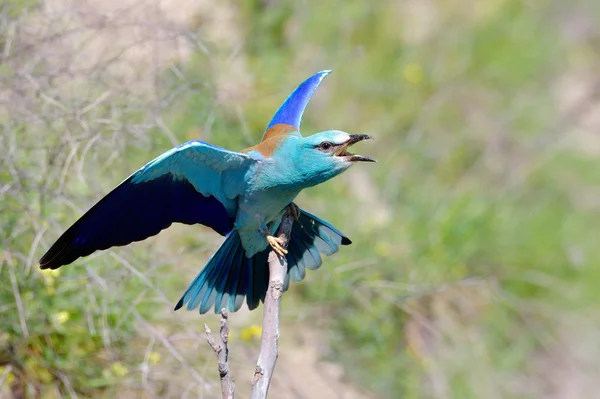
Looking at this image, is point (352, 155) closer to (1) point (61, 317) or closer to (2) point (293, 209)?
(2) point (293, 209)

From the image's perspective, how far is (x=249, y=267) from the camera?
3.23 m

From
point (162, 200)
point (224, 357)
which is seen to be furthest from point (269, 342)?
point (162, 200)

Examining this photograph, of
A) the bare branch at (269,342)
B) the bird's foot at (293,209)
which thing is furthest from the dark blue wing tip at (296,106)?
the bare branch at (269,342)

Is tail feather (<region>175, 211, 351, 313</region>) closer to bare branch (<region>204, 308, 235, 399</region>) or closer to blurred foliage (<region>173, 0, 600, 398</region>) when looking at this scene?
bare branch (<region>204, 308, 235, 399</region>)

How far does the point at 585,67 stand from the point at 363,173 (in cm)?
290

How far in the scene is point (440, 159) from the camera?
20.2ft

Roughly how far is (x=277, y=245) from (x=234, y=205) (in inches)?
8.4

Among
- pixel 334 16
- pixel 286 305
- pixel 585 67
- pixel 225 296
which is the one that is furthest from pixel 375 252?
pixel 585 67

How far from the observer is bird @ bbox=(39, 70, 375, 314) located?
279 centimetres

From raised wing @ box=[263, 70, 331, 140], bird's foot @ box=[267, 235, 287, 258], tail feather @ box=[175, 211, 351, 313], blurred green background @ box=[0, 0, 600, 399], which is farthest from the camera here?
blurred green background @ box=[0, 0, 600, 399]

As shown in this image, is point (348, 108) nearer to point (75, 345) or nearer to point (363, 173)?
point (363, 173)

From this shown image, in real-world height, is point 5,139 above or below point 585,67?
below

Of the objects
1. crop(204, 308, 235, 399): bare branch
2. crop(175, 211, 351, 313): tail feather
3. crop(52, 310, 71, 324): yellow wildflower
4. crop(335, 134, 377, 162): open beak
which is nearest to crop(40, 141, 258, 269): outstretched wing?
crop(175, 211, 351, 313): tail feather

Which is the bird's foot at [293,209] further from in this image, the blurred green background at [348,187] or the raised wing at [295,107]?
the blurred green background at [348,187]
